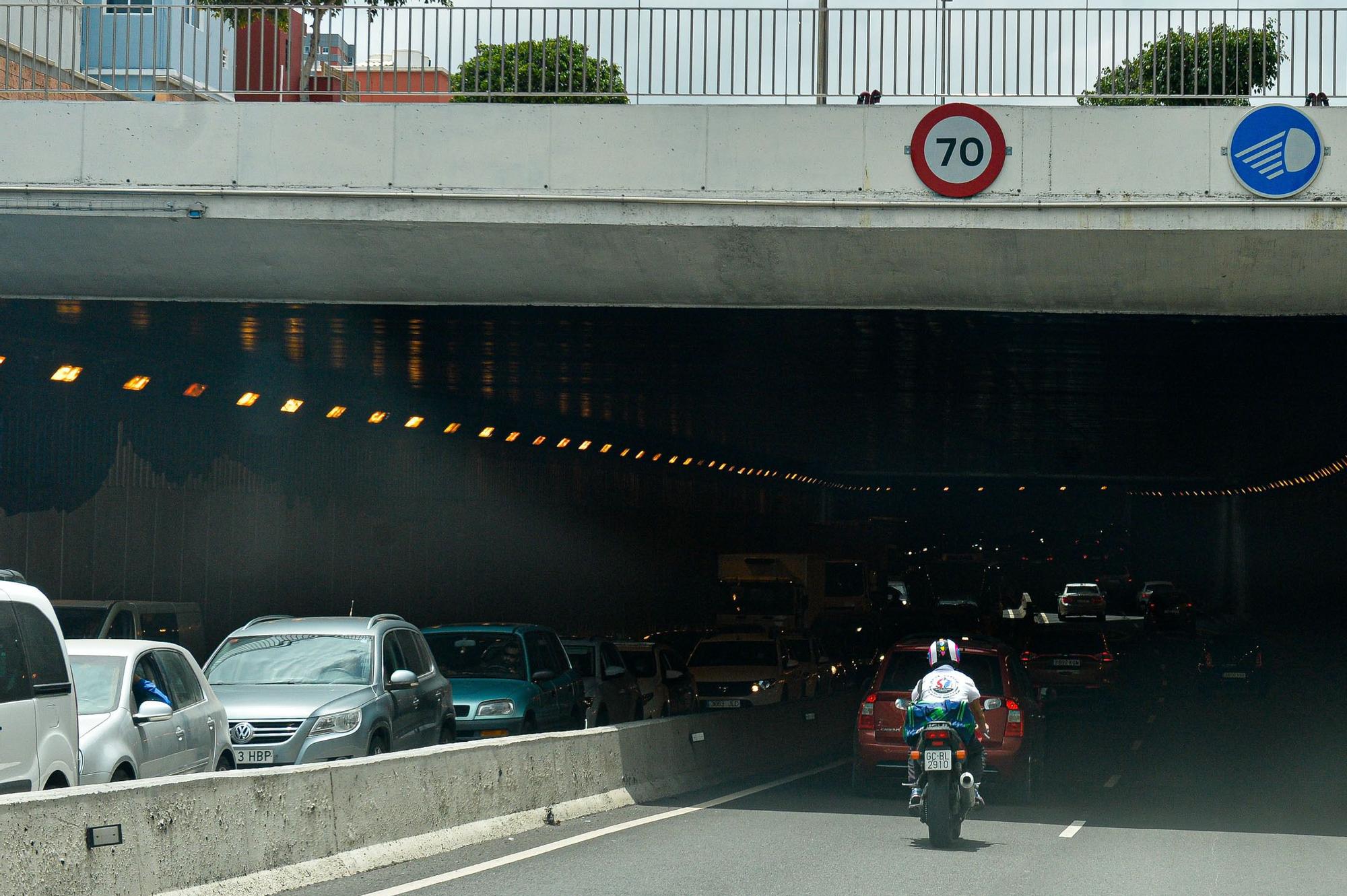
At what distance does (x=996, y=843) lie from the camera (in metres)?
13.2

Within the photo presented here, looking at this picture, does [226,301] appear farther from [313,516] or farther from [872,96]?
[313,516]

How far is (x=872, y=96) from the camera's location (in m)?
15.1

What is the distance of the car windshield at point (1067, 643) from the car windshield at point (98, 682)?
19.2m

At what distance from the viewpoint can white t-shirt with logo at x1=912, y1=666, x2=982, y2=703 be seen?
13055mm

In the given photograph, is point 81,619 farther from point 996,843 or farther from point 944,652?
point 996,843

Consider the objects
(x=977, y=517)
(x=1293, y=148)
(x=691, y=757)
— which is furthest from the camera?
(x=977, y=517)

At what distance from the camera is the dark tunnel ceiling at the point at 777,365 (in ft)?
67.6

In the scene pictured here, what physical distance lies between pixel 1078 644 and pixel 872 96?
14931 millimetres

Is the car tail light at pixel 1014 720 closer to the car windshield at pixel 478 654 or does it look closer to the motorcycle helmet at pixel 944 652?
the motorcycle helmet at pixel 944 652

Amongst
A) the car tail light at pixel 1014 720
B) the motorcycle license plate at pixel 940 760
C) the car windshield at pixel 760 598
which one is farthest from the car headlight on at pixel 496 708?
the car windshield at pixel 760 598

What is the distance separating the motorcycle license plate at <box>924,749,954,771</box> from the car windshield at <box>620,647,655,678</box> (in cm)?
1248

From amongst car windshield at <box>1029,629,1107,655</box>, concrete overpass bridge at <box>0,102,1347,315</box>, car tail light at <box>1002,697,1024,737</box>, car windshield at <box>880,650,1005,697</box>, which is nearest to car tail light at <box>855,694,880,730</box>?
car windshield at <box>880,650,1005,697</box>

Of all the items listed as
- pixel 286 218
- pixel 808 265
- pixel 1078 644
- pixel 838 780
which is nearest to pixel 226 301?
pixel 286 218

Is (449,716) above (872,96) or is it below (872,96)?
below
